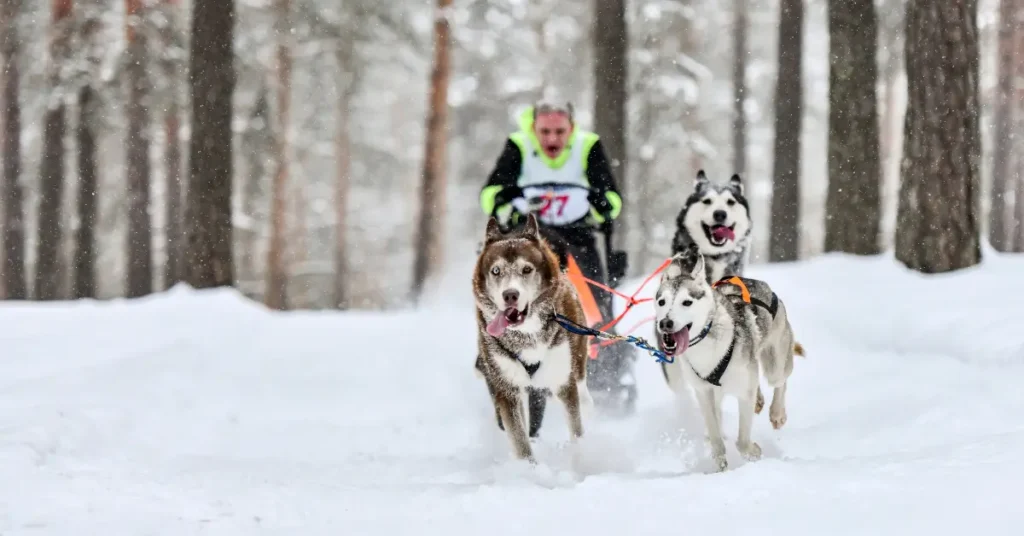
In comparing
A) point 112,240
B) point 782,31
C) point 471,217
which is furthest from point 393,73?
point 782,31

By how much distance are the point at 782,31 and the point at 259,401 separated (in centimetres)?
1181

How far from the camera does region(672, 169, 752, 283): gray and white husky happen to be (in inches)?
231

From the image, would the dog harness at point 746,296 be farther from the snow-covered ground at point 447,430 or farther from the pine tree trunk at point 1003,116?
the pine tree trunk at point 1003,116

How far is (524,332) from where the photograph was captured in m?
4.80

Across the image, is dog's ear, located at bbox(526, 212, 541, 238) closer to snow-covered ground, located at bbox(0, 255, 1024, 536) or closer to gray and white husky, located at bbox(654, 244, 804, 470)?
gray and white husky, located at bbox(654, 244, 804, 470)

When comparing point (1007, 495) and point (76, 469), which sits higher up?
point (1007, 495)

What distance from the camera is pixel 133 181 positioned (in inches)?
814

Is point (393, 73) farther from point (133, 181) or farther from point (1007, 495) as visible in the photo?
point (1007, 495)

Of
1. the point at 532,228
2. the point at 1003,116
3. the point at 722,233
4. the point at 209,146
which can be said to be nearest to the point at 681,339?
the point at 532,228

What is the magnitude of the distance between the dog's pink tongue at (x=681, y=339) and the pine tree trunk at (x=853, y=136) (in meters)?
6.68

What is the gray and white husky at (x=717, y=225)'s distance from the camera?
586cm

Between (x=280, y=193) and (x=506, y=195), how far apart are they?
741 inches

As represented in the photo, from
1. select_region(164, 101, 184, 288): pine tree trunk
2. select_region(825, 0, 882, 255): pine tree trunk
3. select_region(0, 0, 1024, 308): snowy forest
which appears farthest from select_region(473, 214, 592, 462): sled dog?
select_region(164, 101, 184, 288): pine tree trunk

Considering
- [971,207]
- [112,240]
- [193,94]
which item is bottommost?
[112,240]
